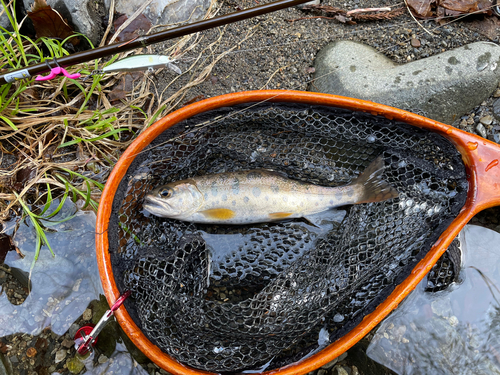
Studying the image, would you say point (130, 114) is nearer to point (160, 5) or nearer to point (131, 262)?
point (160, 5)

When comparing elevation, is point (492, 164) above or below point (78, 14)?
below

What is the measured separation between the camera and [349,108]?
2439mm

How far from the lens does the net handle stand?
2211 mm

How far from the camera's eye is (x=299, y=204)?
9.16 feet

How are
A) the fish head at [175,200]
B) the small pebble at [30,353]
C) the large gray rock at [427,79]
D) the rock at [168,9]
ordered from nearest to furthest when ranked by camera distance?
1. the fish head at [175,200]
2. the small pebble at [30,353]
3. the large gray rock at [427,79]
4. the rock at [168,9]

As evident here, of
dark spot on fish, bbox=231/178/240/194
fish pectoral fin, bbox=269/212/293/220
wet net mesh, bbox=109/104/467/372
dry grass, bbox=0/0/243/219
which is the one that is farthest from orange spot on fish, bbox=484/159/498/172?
dry grass, bbox=0/0/243/219

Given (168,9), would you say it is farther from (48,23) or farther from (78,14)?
(48,23)

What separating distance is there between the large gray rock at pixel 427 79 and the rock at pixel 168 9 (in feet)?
4.41

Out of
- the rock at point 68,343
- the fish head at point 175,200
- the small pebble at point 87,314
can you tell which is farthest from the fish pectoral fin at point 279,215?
the rock at point 68,343

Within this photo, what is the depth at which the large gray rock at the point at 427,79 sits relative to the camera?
9.96ft

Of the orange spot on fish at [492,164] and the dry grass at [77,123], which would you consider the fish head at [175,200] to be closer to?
the dry grass at [77,123]

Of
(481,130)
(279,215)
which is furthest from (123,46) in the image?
(481,130)

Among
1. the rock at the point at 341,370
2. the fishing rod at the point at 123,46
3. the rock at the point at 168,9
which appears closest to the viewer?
the fishing rod at the point at 123,46

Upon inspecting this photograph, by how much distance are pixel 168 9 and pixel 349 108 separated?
200cm
